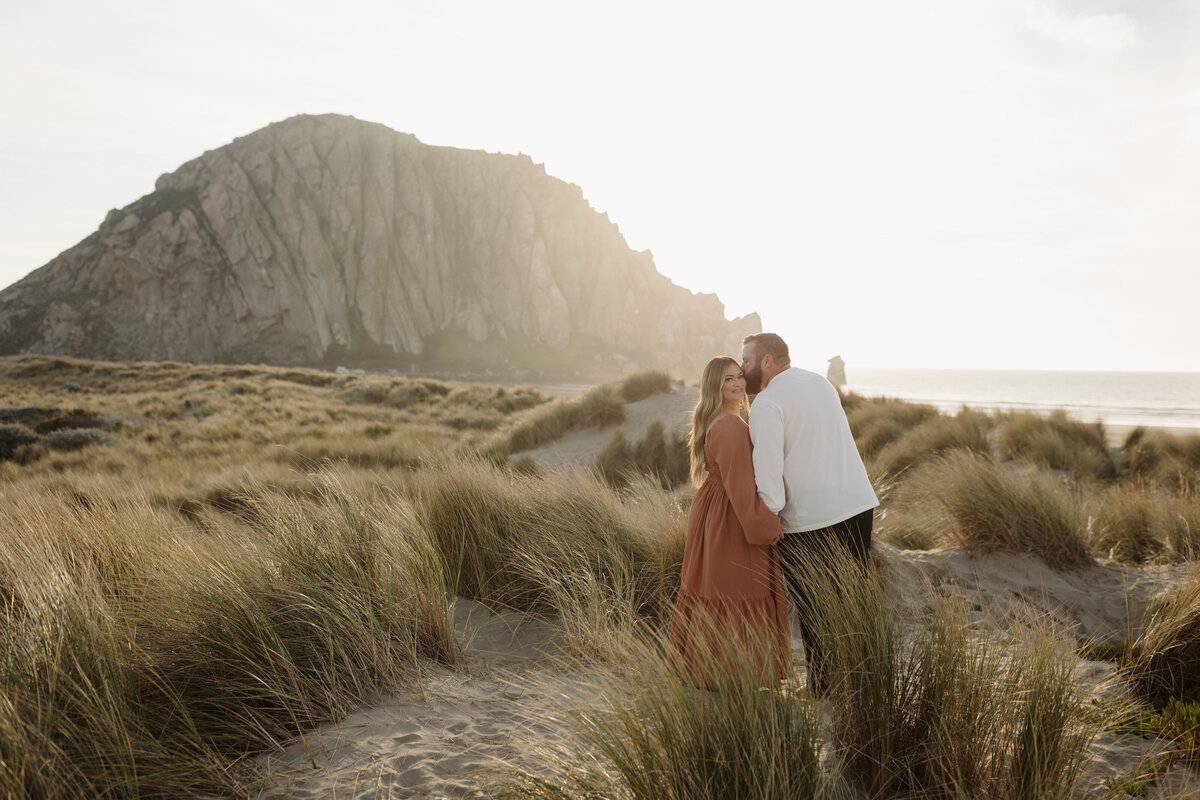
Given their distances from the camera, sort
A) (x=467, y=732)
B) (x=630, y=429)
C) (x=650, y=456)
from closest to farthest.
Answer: (x=467, y=732)
(x=650, y=456)
(x=630, y=429)

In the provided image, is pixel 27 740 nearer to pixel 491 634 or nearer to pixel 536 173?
pixel 491 634

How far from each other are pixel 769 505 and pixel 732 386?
738mm

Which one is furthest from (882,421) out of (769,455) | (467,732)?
(467,732)

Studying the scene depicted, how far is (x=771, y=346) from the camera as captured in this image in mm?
3818

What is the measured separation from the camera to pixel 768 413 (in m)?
3.41

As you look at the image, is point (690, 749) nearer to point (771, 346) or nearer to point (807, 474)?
point (807, 474)

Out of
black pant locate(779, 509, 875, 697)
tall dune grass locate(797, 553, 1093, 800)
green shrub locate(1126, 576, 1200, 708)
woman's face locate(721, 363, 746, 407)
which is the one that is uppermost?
woman's face locate(721, 363, 746, 407)

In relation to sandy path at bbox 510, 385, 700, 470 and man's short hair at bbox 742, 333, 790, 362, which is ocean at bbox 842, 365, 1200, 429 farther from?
man's short hair at bbox 742, 333, 790, 362

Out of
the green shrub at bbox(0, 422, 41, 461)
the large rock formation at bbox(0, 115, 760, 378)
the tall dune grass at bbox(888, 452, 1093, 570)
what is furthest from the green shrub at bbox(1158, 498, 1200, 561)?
the large rock formation at bbox(0, 115, 760, 378)

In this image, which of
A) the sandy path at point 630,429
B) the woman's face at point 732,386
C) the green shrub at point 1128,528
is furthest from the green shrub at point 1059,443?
the woman's face at point 732,386

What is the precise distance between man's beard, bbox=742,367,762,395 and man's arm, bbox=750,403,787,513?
1.29 ft

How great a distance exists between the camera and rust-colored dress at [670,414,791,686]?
3.38 m

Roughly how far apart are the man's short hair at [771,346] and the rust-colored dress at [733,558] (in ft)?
1.88

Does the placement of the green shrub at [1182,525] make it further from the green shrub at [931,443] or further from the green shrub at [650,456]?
the green shrub at [650,456]
